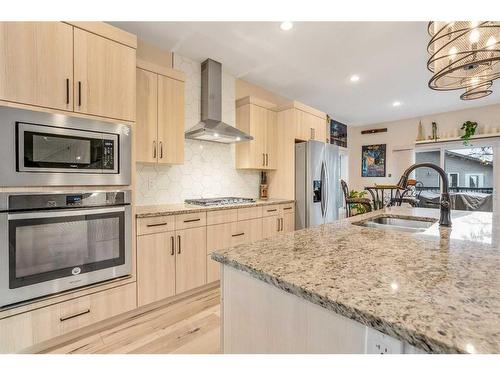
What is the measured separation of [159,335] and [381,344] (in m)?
1.87

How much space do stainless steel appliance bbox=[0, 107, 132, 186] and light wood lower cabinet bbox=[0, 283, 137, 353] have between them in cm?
85

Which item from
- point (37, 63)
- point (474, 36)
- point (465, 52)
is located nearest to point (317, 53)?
point (474, 36)

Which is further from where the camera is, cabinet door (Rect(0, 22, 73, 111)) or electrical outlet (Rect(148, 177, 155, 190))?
electrical outlet (Rect(148, 177, 155, 190))

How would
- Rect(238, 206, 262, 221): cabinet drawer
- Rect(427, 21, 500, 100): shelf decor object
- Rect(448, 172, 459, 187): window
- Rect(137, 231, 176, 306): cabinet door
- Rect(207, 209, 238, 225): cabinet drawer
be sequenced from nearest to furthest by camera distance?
Rect(427, 21, 500, 100): shelf decor object → Rect(137, 231, 176, 306): cabinet door → Rect(207, 209, 238, 225): cabinet drawer → Rect(238, 206, 262, 221): cabinet drawer → Rect(448, 172, 459, 187): window

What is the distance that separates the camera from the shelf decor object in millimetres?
1230

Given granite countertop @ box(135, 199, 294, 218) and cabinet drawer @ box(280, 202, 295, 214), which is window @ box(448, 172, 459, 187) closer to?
cabinet drawer @ box(280, 202, 295, 214)

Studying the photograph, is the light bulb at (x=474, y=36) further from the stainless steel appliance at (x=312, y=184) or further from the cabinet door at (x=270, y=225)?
the cabinet door at (x=270, y=225)

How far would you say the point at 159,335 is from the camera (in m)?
1.88

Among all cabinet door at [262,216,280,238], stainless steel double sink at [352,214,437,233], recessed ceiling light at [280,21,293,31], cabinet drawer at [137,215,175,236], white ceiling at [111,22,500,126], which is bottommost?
cabinet door at [262,216,280,238]

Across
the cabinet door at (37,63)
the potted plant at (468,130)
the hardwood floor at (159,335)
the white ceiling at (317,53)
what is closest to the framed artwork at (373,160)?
the potted plant at (468,130)

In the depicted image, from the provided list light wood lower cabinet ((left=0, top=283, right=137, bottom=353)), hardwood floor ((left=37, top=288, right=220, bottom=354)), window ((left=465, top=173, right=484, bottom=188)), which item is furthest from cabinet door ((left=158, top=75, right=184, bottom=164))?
window ((left=465, top=173, right=484, bottom=188))

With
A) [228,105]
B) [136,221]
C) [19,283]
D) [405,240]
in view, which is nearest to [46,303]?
[19,283]

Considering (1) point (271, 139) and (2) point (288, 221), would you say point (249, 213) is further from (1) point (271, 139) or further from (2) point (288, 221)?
(1) point (271, 139)

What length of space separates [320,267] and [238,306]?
1.03ft
